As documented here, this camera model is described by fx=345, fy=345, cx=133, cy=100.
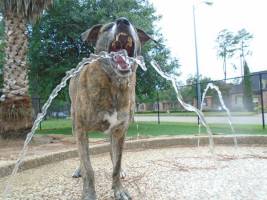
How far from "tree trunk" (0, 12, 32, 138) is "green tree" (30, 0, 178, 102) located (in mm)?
5104

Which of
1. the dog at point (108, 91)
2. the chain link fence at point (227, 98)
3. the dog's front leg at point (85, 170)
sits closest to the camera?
the dog at point (108, 91)

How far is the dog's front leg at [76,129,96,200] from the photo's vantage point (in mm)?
3613

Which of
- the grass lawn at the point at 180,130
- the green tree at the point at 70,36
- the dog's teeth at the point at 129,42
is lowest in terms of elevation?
the grass lawn at the point at 180,130

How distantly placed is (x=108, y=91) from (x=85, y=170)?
90 cm

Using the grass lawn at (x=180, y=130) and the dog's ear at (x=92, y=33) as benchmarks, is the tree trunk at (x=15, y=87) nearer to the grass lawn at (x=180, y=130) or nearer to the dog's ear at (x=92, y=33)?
the grass lawn at (x=180, y=130)

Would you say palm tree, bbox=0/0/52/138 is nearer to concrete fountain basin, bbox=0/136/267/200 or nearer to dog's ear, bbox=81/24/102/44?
concrete fountain basin, bbox=0/136/267/200

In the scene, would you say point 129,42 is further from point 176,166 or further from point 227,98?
point 227,98

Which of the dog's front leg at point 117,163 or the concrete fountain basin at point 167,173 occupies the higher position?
the dog's front leg at point 117,163

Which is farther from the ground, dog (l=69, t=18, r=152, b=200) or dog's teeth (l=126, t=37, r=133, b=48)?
dog's teeth (l=126, t=37, r=133, b=48)

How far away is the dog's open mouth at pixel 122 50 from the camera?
321cm

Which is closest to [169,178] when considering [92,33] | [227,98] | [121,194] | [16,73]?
[121,194]

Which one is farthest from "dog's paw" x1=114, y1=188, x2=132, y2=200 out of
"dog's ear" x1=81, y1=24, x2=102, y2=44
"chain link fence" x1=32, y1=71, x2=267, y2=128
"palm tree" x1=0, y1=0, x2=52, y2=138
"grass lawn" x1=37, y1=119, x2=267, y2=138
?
"chain link fence" x1=32, y1=71, x2=267, y2=128

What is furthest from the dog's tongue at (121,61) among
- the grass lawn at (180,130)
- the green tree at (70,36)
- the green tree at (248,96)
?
the green tree at (248,96)

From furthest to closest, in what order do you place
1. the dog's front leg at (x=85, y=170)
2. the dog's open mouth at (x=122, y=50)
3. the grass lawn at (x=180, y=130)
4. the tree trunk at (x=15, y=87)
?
the grass lawn at (x=180, y=130), the tree trunk at (x=15, y=87), the dog's front leg at (x=85, y=170), the dog's open mouth at (x=122, y=50)
